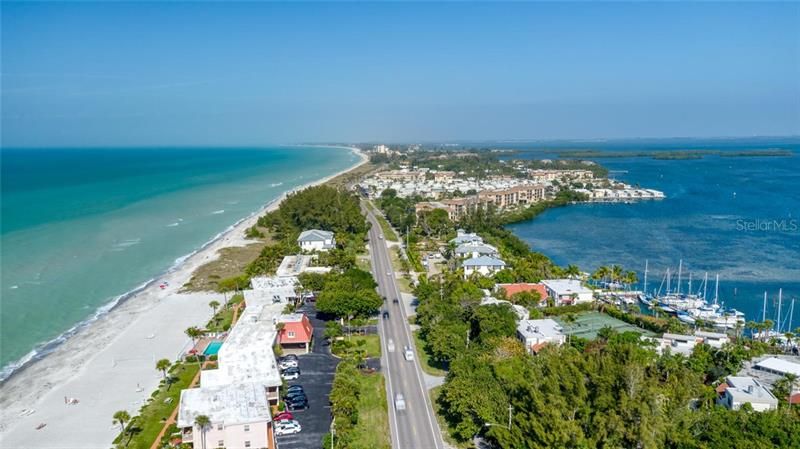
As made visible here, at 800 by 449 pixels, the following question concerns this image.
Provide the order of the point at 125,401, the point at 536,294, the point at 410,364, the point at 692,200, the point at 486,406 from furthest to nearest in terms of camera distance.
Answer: the point at 692,200 → the point at 536,294 → the point at 410,364 → the point at 125,401 → the point at 486,406

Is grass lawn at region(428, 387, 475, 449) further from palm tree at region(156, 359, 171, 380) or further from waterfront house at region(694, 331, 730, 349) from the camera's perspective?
waterfront house at region(694, 331, 730, 349)

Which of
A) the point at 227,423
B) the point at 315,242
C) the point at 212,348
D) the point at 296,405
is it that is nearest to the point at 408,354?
the point at 296,405

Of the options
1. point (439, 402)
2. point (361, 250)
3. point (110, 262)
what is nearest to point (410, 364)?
point (439, 402)

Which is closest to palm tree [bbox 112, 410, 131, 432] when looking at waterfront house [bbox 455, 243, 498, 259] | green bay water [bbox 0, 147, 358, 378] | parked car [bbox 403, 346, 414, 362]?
green bay water [bbox 0, 147, 358, 378]

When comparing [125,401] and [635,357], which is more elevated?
[635,357]

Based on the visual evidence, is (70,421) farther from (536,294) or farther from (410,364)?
(536,294)

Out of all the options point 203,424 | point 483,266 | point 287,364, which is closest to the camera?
point 203,424

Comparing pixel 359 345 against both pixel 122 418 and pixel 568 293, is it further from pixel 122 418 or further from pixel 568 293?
pixel 568 293
